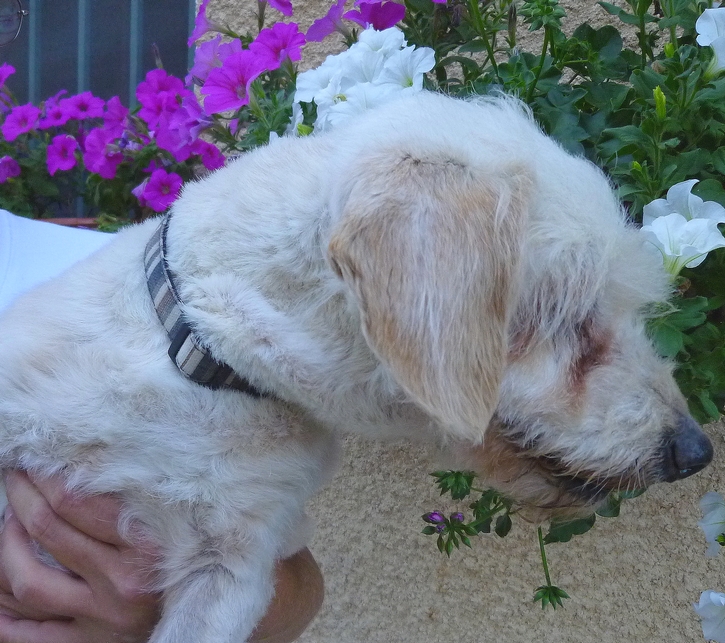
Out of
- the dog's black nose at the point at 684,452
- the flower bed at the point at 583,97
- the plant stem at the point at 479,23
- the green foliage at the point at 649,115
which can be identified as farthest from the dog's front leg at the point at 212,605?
the plant stem at the point at 479,23

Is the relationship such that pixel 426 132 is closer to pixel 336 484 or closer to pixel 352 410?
pixel 352 410

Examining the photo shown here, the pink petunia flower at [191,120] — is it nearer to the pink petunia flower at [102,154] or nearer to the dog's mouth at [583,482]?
the pink petunia flower at [102,154]

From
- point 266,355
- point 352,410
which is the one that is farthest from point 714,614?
point 266,355

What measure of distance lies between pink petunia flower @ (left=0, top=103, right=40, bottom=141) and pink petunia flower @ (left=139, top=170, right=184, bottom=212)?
617 mm

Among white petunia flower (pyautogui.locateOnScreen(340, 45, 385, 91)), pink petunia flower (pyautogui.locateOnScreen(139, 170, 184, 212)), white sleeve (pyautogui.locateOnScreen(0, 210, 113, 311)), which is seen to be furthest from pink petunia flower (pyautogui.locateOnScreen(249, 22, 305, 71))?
pink petunia flower (pyautogui.locateOnScreen(139, 170, 184, 212))

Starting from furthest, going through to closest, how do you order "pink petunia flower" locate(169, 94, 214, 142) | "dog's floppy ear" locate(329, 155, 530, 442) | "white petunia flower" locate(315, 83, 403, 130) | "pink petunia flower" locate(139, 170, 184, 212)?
"pink petunia flower" locate(139, 170, 184, 212), "pink petunia flower" locate(169, 94, 214, 142), "white petunia flower" locate(315, 83, 403, 130), "dog's floppy ear" locate(329, 155, 530, 442)

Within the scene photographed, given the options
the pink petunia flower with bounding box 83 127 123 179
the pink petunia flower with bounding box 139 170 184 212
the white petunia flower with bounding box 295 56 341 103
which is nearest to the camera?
the white petunia flower with bounding box 295 56 341 103

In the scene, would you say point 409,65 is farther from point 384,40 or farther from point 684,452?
point 684,452

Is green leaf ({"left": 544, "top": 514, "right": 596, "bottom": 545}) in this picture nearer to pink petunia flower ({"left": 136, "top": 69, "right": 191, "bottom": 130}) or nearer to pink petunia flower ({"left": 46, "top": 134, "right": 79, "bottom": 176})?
pink petunia flower ({"left": 136, "top": 69, "right": 191, "bottom": 130})

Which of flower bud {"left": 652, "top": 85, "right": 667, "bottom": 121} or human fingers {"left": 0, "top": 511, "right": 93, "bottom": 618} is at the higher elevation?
flower bud {"left": 652, "top": 85, "right": 667, "bottom": 121}

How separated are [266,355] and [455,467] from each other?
0.41 metres

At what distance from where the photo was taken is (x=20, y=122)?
256 cm

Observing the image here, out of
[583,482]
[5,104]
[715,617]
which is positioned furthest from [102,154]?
[715,617]

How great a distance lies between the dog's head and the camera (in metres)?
0.89
